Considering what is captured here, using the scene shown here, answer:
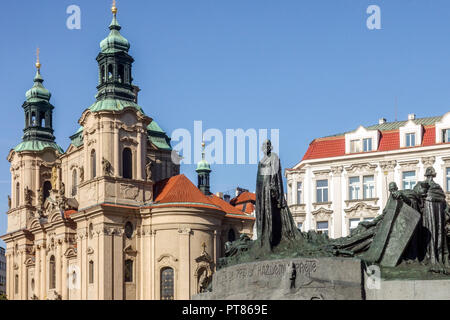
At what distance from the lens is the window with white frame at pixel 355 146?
5014 centimetres

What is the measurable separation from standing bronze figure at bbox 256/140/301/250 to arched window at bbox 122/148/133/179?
1763 inches

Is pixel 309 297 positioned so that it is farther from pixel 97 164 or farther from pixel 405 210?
pixel 97 164

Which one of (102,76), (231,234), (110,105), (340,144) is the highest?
(102,76)

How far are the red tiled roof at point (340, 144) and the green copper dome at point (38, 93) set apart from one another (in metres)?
35.5

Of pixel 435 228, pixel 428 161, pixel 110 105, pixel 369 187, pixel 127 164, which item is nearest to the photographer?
pixel 435 228

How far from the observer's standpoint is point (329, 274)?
64.7ft

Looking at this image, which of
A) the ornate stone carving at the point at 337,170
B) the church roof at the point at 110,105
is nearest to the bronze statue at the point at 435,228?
the ornate stone carving at the point at 337,170

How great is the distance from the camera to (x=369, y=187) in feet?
159

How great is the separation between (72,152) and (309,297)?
187ft

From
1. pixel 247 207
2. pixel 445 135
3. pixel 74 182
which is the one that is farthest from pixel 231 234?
pixel 445 135

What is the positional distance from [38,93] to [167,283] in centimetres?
2462

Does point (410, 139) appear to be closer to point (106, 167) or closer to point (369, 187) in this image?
point (369, 187)

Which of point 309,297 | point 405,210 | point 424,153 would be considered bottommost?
point 309,297
